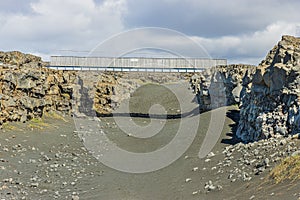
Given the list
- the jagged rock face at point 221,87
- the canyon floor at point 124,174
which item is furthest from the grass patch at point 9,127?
the jagged rock face at point 221,87

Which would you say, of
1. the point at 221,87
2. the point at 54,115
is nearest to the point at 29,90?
the point at 54,115

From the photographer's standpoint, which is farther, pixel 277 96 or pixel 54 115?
pixel 54 115

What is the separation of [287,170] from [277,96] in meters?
10.4

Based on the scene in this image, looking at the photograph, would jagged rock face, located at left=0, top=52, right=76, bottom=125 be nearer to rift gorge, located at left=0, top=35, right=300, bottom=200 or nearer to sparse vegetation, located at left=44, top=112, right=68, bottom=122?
rift gorge, located at left=0, top=35, right=300, bottom=200

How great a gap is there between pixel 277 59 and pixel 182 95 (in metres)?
34.3

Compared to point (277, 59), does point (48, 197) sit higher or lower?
lower

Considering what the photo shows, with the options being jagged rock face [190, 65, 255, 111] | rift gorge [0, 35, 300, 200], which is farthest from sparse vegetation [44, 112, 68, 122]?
jagged rock face [190, 65, 255, 111]

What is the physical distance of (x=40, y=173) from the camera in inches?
942

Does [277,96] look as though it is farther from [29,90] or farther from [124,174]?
[29,90]

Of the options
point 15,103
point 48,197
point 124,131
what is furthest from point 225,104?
point 48,197

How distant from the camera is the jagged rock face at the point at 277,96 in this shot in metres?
23.1

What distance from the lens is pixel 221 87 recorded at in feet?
156

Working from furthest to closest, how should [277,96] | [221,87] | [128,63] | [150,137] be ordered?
[128,63] → [221,87] → [150,137] → [277,96]

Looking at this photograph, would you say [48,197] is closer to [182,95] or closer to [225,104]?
[225,104]
